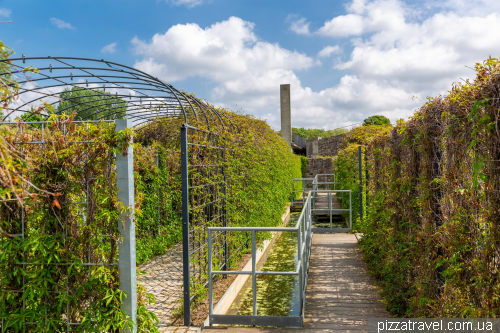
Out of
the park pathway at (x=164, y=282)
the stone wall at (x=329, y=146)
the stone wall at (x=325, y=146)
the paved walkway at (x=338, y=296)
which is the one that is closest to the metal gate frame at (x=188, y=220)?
the park pathway at (x=164, y=282)

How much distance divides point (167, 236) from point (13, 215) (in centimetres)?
422

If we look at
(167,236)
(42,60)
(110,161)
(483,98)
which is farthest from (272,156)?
(483,98)

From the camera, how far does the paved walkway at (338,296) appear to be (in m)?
3.68

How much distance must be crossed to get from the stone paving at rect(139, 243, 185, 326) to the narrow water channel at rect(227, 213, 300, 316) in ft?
2.66

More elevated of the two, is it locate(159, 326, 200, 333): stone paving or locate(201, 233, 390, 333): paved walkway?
locate(159, 326, 200, 333): stone paving

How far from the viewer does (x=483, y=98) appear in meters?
1.99

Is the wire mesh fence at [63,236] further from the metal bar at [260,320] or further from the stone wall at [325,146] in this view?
the stone wall at [325,146]

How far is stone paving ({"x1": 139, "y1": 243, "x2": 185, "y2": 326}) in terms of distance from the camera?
3976 millimetres

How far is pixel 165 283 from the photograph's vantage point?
5.20 metres

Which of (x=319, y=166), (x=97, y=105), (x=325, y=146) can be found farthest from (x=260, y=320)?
(x=325, y=146)

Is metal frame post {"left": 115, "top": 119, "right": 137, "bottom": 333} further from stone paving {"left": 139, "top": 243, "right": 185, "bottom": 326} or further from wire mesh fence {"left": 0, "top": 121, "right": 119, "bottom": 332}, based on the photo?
stone paving {"left": 139, "top": 243, "right": 185, "bottom": 326}

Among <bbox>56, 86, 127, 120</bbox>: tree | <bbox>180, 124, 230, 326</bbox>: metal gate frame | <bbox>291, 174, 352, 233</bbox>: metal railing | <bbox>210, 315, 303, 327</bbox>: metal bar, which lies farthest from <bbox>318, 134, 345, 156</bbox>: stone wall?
<bbox>210, 315, 303, 327</bbox>: metal bar

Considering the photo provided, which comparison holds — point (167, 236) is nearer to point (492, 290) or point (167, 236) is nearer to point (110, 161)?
point (110, 161)

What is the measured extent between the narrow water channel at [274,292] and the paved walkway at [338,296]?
0.36 m
